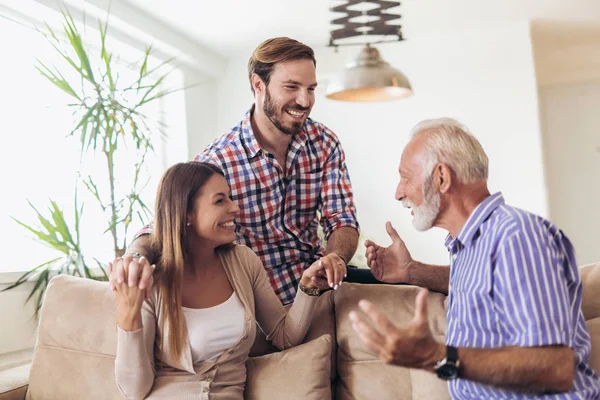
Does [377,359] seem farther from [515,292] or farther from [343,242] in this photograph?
[515,292]

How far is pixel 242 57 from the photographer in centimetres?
650

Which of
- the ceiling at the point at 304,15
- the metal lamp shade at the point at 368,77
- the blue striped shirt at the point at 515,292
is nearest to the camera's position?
the blue striped shirt at the point at 515,292

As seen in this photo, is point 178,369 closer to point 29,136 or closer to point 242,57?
point 29,136

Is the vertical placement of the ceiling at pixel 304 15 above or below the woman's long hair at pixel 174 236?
above

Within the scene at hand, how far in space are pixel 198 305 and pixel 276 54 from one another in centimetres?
102

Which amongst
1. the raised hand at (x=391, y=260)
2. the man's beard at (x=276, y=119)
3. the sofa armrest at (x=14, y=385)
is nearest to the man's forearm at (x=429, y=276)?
the raised hand at (x=391, y=260)

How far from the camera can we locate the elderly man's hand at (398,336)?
1191mm

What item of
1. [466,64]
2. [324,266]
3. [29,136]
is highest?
[466,64]

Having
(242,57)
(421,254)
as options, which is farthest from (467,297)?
(242,57)

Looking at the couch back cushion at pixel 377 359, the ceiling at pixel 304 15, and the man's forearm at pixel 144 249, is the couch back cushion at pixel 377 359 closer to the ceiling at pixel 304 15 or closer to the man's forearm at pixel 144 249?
the man's forearm at pixel 144 249

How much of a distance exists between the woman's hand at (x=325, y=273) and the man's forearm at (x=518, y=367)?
2.20ft

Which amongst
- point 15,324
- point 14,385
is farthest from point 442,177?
point 15,324

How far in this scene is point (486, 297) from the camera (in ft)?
4.80

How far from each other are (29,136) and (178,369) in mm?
2851
